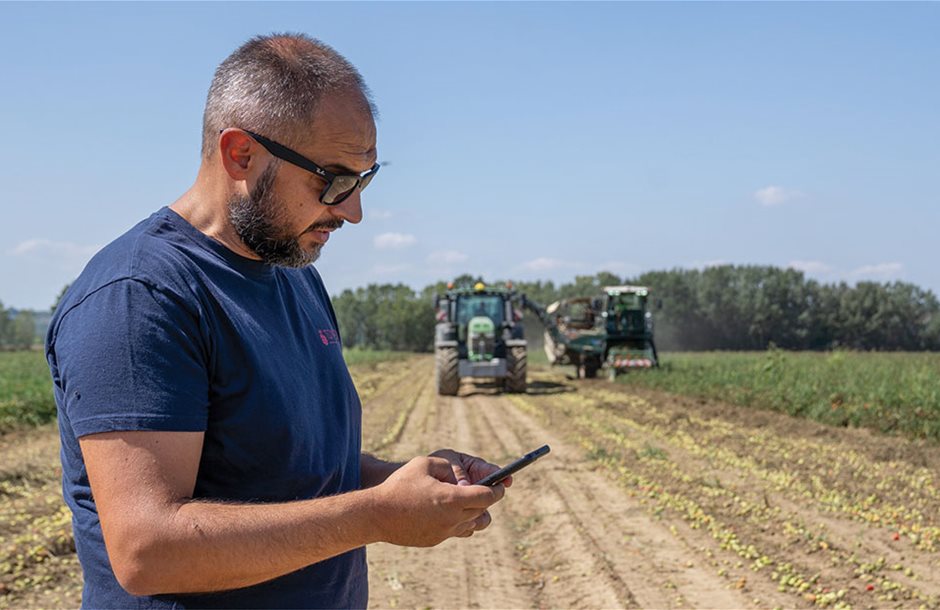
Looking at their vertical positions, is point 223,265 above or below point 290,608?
above

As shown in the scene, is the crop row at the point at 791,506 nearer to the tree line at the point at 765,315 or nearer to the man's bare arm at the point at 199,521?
the man's bare arm at the point at 199,521

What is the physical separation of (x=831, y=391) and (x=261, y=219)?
14.6 meters

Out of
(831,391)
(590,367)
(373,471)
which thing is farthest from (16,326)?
(373,471)

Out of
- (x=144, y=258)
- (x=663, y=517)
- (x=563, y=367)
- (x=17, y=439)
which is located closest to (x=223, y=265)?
(x=144, y=258)

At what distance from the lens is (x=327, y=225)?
186 cm

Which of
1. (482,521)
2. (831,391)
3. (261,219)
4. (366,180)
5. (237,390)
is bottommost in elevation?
(831,391)

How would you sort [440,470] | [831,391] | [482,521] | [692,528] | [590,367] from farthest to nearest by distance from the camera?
1. [590,367]
2. [831,391]
3. [692,528]
4. [482,521]
5. [440,470]

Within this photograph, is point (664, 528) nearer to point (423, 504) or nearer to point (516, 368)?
point (423, 504)

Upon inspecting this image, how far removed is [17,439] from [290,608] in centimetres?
1432

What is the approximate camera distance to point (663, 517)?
289 inches

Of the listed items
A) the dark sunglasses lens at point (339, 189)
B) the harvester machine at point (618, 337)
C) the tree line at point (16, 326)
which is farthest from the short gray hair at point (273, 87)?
→ the tree line at point (16, 326)

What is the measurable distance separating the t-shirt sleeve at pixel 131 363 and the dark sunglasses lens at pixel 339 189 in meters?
0.40

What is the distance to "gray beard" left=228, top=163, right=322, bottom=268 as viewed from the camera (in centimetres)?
172

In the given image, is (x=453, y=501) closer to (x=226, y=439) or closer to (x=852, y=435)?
(x=226, y=439)
